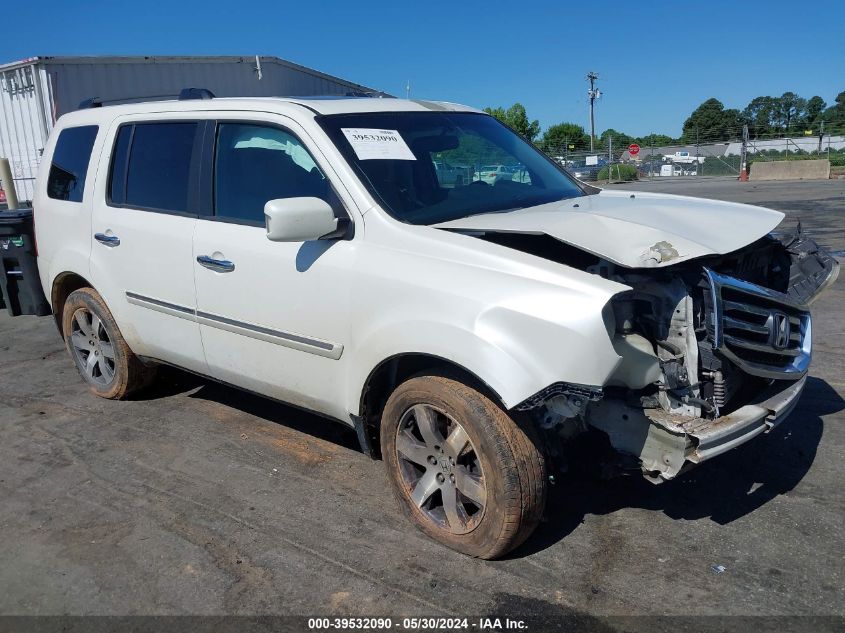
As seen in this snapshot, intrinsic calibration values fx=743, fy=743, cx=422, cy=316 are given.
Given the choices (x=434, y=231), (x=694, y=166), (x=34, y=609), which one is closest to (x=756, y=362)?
(x=434, y=231)

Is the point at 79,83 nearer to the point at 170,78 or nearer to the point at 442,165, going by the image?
the point at 170,78

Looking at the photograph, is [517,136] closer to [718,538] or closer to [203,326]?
[203,326]

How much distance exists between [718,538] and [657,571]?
1.38ft

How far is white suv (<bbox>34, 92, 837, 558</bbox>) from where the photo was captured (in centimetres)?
292

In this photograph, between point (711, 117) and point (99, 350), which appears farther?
point (711, 117)

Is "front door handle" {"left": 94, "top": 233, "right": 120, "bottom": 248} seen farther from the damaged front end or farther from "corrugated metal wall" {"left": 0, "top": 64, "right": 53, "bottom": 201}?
"corrugated metal wall" {"left": 0, "top": 64, "right": 53, "bottom": 201}

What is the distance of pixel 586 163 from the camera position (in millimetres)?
43906

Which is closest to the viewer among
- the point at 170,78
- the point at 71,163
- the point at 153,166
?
the point at 153,166

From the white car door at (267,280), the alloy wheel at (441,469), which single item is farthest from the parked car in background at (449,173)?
the alloy wheel at (441,469)

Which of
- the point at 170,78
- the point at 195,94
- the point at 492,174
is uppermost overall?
the point at 170,78

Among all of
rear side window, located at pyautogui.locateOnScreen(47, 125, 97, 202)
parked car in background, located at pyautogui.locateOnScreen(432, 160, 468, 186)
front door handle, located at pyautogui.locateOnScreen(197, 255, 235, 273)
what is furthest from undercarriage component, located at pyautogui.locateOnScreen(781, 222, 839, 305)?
rear side window, located at pyautogui.locateOnScreen(47, 125, 97, 202)

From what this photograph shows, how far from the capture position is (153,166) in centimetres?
457

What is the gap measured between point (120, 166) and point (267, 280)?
177 centimetres

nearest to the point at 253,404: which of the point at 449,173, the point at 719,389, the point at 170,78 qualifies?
the point at 449,173
